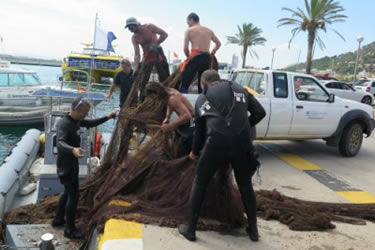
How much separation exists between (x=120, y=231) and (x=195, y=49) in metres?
4.11

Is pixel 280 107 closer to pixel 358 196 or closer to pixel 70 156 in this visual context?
pixel 358 196

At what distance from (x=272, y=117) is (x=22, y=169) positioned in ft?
18.1

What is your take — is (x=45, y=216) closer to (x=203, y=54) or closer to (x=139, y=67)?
(x=139, y=67)

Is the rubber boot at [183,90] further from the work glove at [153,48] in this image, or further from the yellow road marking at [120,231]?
the yellow road marking at [120,231]

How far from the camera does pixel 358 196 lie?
6.11 metres

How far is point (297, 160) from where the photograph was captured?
27.6 ft

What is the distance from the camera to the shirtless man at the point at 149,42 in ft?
20.8

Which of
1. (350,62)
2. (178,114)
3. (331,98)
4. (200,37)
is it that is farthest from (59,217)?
(350,62)

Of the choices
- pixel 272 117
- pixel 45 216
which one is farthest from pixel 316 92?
pixel 45 216

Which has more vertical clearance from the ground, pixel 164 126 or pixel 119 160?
pixel 164 126

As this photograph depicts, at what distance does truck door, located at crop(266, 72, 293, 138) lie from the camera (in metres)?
7.83

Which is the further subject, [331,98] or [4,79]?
[4,79]

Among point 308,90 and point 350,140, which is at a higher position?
point 308,90

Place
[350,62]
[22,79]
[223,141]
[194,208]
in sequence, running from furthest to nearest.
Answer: [350,62] → [22,79] → [194,208] → [223,141]
